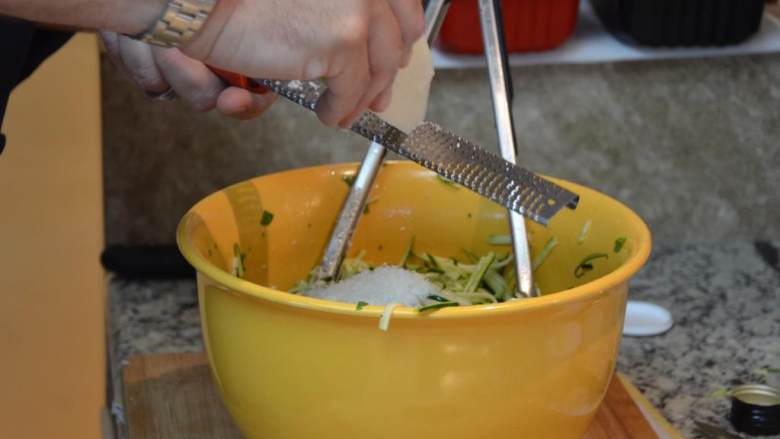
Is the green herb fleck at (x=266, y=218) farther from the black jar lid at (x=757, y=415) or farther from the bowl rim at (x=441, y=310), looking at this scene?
the black jar lid at (x=757, y=415)

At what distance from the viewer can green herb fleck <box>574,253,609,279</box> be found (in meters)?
0.88

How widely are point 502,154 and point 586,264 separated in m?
0.11

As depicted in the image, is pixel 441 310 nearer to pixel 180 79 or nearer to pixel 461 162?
pixel 461 162

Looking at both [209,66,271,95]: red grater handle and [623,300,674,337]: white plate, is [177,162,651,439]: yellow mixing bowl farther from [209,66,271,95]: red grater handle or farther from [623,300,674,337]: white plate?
[623,300,674,337]: white plate

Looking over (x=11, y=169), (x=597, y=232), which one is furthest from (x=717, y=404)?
(x=11, y=169)

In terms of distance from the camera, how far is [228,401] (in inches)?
31.7

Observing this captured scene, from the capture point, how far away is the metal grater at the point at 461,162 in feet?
2.54

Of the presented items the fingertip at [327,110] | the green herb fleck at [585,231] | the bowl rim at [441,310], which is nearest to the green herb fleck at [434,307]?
the bowl rim at [441,310]

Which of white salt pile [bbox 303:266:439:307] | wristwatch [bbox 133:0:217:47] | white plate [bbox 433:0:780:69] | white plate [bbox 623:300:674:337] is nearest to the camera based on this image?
wristwatch [bbox 133:0:217:47]

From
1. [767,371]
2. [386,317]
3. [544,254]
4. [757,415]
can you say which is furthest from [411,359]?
[767,371]

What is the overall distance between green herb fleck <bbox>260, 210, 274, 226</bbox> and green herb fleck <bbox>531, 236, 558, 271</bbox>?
8.5 inches

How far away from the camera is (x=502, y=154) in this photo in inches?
35.3

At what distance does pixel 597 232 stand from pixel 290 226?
10.0 inches

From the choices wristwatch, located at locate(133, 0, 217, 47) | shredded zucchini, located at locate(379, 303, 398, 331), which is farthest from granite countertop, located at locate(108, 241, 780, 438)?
wristwatch, located at locate(133, 0, 217, 47)
